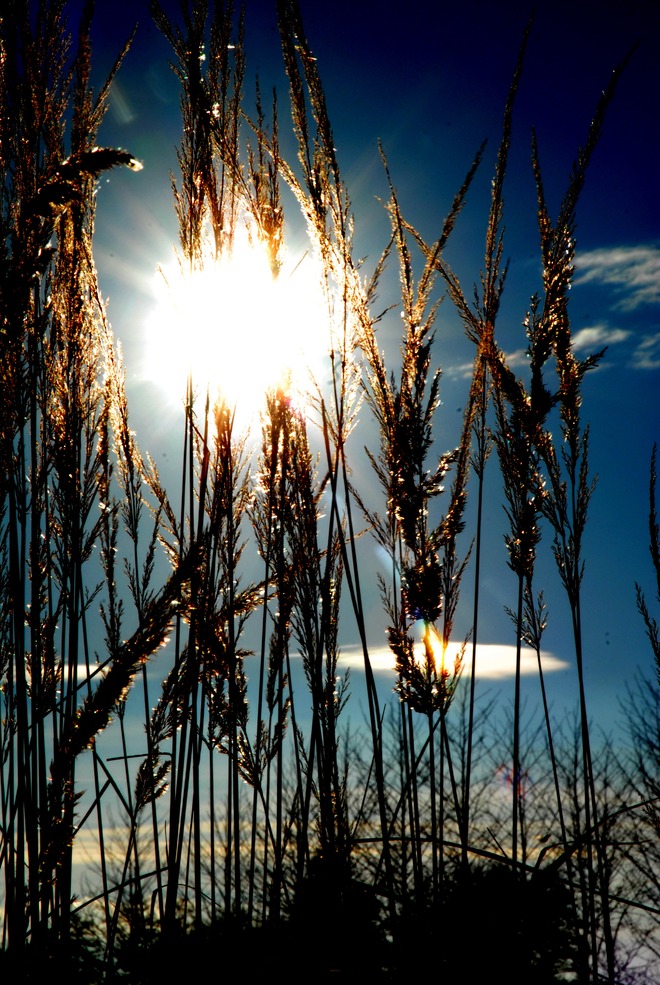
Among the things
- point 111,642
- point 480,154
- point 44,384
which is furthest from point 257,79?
point 111,642

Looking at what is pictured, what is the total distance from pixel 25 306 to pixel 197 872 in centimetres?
172

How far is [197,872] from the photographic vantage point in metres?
2.12

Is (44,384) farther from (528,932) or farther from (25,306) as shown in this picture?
(528,932)

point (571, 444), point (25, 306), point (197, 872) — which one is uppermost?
point (571, 444)

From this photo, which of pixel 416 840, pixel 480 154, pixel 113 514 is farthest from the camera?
pixel 113 514

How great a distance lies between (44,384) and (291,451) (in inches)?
30.5

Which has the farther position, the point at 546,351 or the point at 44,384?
the point at 44,384

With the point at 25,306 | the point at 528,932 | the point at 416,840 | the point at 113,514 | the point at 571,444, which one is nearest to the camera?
the point at 25,306

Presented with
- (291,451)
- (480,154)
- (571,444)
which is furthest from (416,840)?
(480,154)

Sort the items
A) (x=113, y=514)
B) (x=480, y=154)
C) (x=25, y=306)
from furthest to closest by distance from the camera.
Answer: (x=113, y=514) < (x=480, y=154) < (x=25, y=306)

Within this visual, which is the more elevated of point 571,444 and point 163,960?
point 571,444

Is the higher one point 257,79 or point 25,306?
point 257,79

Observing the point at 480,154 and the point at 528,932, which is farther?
the point at 480,154

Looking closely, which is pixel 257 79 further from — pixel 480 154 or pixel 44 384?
pixel 44 384
